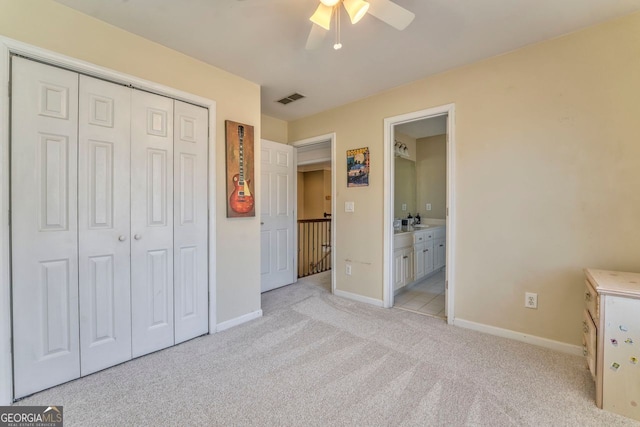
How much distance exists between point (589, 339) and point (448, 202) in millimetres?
1390

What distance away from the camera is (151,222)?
7.06 feet

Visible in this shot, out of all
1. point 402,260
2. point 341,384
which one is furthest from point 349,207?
point 341,384

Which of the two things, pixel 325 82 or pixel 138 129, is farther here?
pixel 325 82

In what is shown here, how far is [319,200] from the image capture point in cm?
884

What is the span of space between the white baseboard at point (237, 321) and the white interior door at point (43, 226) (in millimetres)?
1016

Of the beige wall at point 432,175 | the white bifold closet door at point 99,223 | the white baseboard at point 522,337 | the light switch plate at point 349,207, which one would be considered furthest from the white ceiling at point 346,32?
the white baseboard at point 522,337

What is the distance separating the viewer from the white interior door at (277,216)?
3.75 meters

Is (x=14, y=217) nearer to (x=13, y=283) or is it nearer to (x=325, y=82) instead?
(x=13, y=283)

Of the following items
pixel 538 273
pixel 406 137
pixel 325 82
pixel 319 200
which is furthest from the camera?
pixel 319 200

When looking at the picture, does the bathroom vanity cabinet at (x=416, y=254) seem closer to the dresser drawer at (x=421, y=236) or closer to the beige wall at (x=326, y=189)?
the dresser drawer at (x=421, y=236)

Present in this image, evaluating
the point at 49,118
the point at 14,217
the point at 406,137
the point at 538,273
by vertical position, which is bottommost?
the point at 538,273

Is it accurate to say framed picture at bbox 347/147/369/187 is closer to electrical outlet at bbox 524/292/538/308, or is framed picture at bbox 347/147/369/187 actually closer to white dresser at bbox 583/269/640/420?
electrical outlet at bbox 524/292/538/308

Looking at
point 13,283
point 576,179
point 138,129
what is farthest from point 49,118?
point 576,179

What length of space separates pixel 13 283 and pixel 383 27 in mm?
2911
